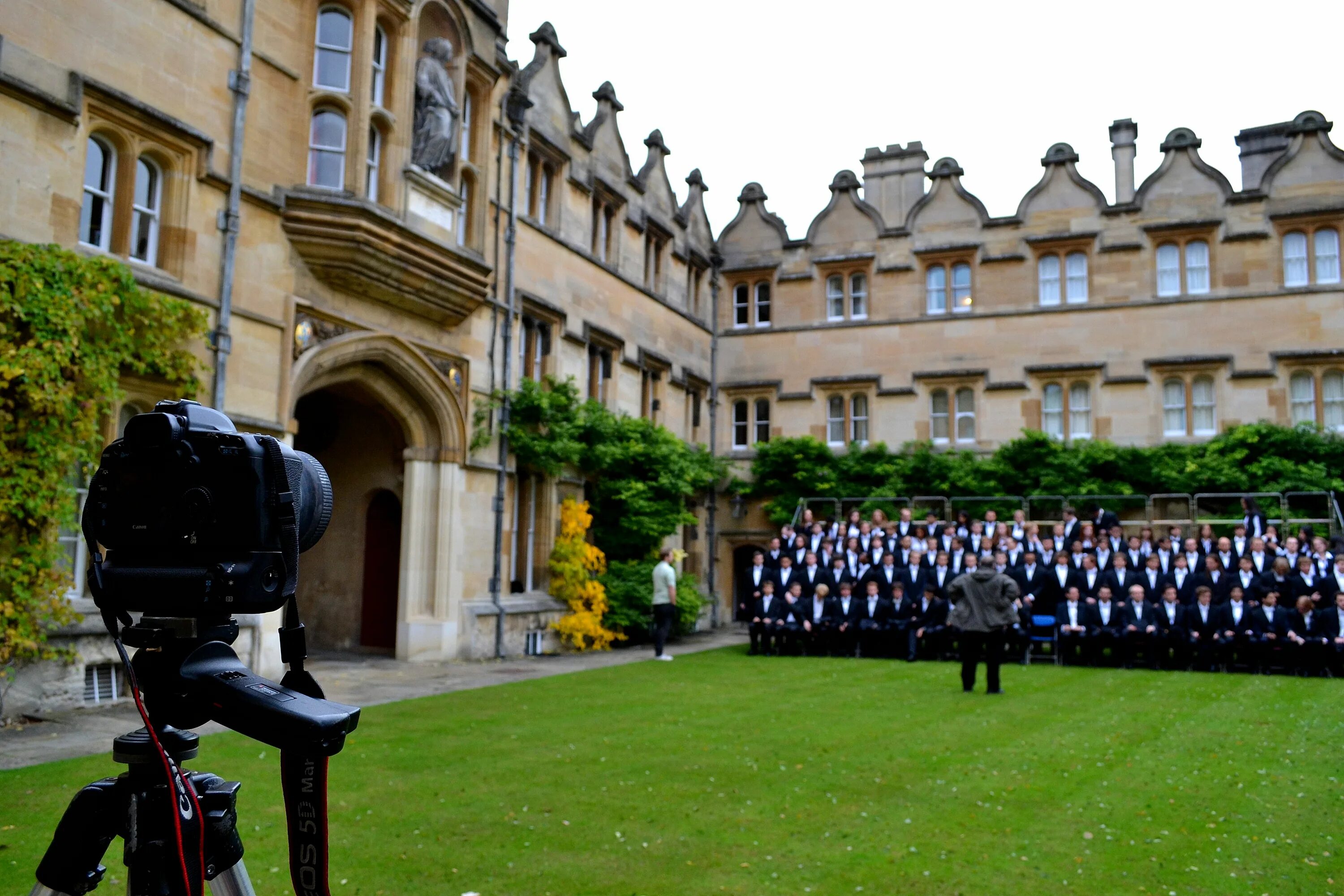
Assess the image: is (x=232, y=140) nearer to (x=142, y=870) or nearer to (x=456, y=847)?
(x=456, y=847)

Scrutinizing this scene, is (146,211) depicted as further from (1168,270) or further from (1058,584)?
(1168,270)

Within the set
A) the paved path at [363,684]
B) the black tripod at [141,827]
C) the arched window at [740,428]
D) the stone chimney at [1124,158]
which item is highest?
the stone chimney at [1124,158]

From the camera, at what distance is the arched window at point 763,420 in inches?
1105

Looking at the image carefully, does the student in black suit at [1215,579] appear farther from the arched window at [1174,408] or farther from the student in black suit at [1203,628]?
the arched window at [1174,408]

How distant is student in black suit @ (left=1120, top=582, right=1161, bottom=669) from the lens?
50.8 feet

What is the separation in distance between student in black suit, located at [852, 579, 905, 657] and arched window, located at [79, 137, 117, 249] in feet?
39.8

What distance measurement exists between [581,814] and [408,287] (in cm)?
A: 1056

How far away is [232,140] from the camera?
12672 millimetres

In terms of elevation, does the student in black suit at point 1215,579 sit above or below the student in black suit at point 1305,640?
above

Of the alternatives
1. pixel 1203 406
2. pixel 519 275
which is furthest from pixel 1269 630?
pixel 519 275

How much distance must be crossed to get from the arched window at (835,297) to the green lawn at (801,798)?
1782 centimetres

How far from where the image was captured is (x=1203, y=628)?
50.4ft

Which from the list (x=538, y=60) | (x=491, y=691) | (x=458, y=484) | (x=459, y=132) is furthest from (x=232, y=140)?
(x=538, y=60)

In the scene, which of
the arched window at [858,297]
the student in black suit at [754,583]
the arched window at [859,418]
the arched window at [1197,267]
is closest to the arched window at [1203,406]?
the arched window at [1197,267]
